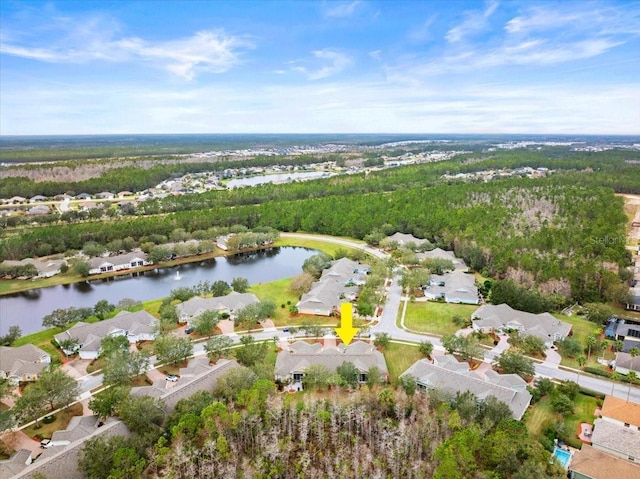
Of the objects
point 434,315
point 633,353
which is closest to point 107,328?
point 434,315

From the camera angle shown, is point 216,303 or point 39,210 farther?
point 39,210

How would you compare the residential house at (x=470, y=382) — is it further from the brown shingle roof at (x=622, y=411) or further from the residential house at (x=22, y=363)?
the residential house at (x=22, y=363)

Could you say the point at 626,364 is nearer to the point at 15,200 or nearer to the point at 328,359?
the point at 328,359

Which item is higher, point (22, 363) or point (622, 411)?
point (22, 363)

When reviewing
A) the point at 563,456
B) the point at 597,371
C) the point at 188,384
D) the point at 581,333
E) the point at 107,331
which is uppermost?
the point at 188,384

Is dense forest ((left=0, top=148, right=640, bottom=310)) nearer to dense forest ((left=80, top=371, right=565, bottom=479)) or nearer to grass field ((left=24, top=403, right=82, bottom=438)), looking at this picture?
dense forest ((left=80, top=371, right=565, bottom=479))

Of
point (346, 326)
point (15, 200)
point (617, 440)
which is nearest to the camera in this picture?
point (617, 440)

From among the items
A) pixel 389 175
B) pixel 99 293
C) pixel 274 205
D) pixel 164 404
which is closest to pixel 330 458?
pixel 164 404
